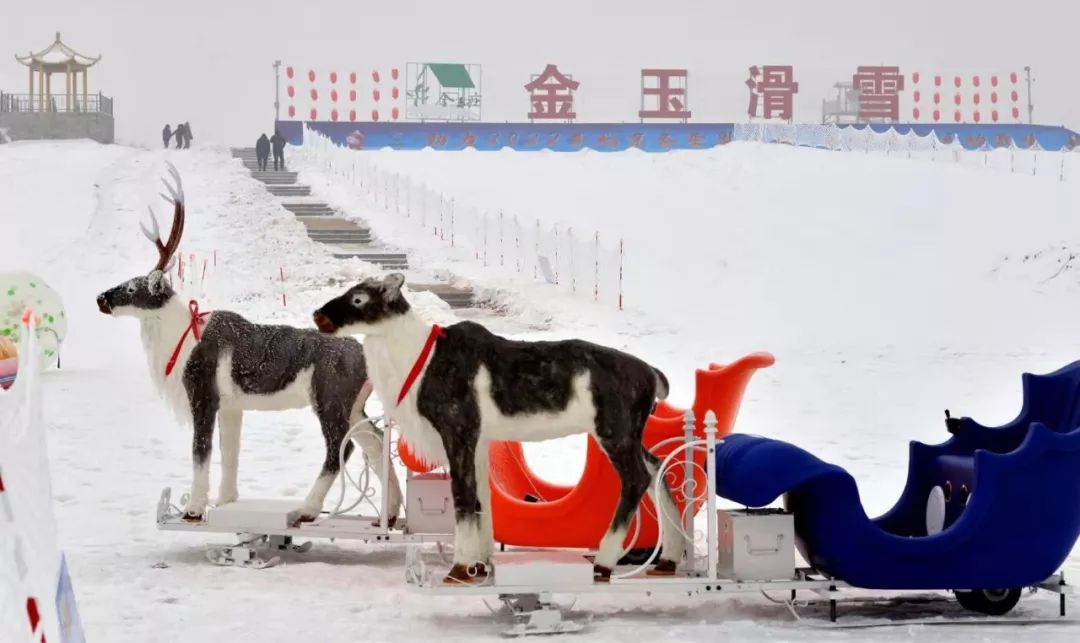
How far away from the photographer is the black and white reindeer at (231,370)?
4660mm

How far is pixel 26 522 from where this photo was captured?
1.83 meters

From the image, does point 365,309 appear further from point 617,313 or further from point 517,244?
point 517,244

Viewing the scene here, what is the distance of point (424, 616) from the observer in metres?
3.76

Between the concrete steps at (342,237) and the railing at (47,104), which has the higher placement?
the railing at (47,104)

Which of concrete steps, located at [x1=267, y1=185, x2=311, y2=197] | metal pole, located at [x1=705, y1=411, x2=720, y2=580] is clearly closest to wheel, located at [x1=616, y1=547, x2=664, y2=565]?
metal pole, located at [x1=705, y1=411, x2=720, y2=580]

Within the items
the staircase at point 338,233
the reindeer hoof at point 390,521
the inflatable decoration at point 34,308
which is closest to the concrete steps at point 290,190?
the staircase at point 338,233

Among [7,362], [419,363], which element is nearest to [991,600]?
[419,363]

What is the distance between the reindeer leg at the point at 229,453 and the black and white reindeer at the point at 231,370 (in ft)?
0.45

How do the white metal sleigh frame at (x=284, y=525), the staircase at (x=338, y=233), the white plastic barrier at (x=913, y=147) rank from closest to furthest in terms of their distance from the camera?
the white metal sleigh frame at (x=284, y=525) < the staircase at (x=338, y=233) < the white plastic barrier at (x=913, y=147)

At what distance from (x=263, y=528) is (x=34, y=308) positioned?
4.10 meters

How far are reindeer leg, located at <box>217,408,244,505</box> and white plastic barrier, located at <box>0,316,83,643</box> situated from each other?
2.75 m

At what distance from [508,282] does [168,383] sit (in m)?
7.45

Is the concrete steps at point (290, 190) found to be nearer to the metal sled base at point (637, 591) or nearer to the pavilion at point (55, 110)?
the pavilion at point (55, 110)

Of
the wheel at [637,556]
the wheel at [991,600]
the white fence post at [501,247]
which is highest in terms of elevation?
the white fence post at [501,247]
